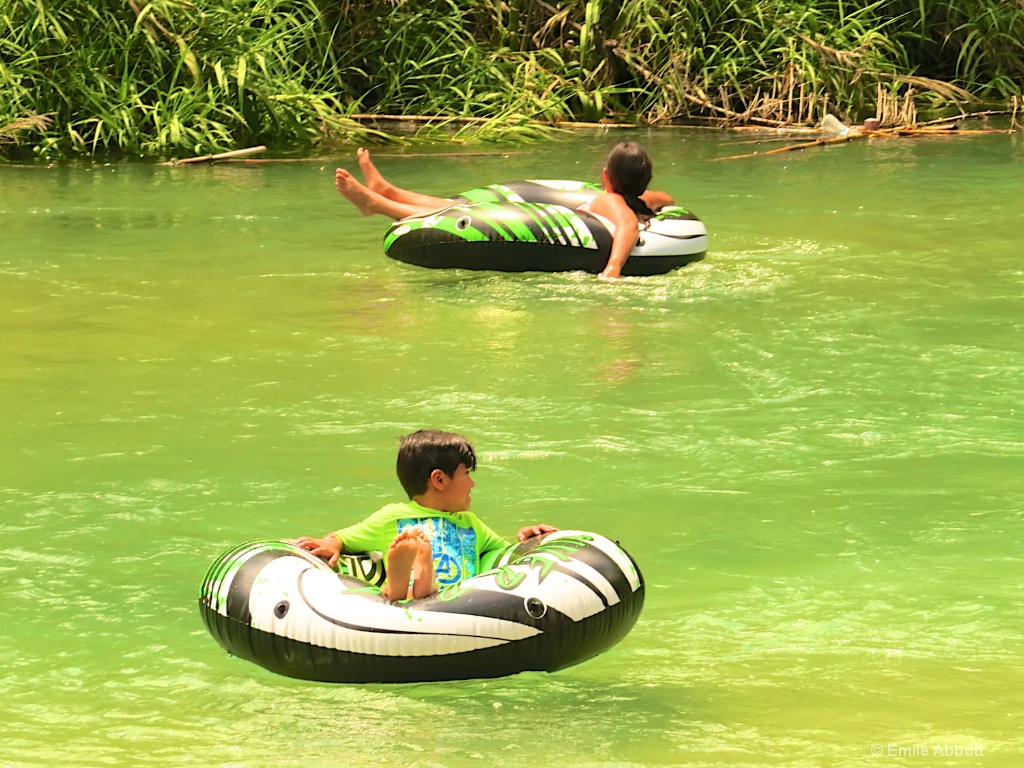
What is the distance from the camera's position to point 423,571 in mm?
4449

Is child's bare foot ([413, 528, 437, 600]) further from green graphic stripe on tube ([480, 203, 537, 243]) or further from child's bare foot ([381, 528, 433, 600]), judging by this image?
green graphic stripe on tube ([480, 203, 537, 243])

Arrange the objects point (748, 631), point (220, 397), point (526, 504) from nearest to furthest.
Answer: point (748, 631)
point (526, 504)
point (220, 397)

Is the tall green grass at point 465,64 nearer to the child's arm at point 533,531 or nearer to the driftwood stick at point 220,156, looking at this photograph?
the driftwood stick at point 220,156

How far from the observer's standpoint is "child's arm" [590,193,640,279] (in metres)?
9.77

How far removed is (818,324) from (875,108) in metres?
9.28

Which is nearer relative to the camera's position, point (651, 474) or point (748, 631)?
point (748, 631)

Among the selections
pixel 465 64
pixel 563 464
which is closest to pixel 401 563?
pixel 563 464

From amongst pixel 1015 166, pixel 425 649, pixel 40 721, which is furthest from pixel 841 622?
pixel 1015 166

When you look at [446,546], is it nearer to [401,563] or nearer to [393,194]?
[401,563]

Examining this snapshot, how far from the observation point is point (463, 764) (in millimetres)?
4055

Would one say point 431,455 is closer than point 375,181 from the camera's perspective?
Yes

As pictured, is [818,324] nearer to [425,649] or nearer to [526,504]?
[526,504]

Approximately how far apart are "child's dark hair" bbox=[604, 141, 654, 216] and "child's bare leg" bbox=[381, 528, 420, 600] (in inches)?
227

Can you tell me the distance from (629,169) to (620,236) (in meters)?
0.45
